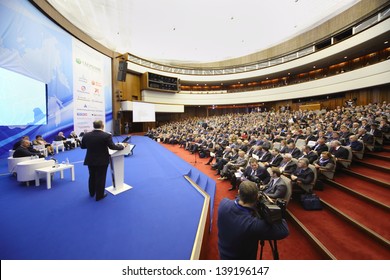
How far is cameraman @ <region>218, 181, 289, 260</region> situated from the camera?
44.1 inches

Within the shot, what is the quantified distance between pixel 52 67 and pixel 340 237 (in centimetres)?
1025

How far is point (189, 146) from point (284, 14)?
11440mm

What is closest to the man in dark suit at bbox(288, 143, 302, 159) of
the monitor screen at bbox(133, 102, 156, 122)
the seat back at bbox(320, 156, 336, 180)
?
the seat back at bbox(320, 156, 336, 180)

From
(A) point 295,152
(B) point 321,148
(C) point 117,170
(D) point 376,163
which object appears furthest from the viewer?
(A) point 295,152

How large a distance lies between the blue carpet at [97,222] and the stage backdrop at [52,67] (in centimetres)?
380

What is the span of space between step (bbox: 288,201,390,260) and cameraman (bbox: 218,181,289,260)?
1535mm

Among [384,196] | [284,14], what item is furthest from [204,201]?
[284,14]

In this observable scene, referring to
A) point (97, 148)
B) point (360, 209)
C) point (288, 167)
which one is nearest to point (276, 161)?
point (288, 167)

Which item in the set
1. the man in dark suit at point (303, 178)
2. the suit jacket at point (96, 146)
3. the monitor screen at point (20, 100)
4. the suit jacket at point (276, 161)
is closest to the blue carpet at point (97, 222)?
the suit jacket at point (96, 146)

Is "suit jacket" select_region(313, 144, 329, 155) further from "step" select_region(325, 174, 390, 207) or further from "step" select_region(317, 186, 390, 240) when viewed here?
"step" select_region(317, 186, 390, 240)

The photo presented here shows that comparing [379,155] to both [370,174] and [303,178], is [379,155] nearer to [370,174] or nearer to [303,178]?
[370,174]

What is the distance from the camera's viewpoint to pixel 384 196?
2.88m

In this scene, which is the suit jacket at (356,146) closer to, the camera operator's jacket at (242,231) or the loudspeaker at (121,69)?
the camera operator's jacket at (242,231)

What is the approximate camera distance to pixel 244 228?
1132 mm
